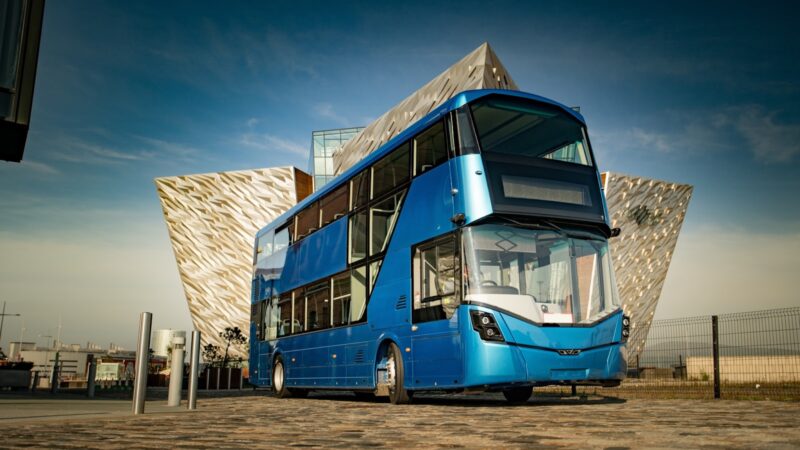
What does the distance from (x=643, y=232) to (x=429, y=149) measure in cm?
4484

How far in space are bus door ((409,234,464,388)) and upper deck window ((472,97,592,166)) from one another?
1.48 metres

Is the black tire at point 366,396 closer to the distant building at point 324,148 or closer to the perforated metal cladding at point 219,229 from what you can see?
the perforated metal cladding at point 219,229

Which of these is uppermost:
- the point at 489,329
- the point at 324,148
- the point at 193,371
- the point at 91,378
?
the point at 324,148

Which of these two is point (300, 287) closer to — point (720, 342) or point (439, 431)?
point (720, 342)

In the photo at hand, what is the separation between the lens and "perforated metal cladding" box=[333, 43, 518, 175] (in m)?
29.1

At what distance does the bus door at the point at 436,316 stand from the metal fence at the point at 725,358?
472cm

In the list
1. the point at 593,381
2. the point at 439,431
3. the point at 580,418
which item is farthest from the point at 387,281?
the point at 439,431

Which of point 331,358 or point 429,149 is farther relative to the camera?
point 331,358

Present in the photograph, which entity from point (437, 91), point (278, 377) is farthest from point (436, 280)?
point (437, 91)

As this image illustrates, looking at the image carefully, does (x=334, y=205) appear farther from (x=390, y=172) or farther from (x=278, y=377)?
(x=278, y=377)

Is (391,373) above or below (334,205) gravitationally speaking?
below

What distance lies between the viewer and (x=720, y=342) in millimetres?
10734

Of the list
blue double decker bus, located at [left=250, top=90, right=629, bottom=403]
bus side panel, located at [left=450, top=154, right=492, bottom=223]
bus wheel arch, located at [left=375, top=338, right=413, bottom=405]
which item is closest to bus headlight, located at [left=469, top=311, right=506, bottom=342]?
blue double decker bus, located at [left=250, top=90, right=629, bottom=403]

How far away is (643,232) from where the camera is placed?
50719 mm
